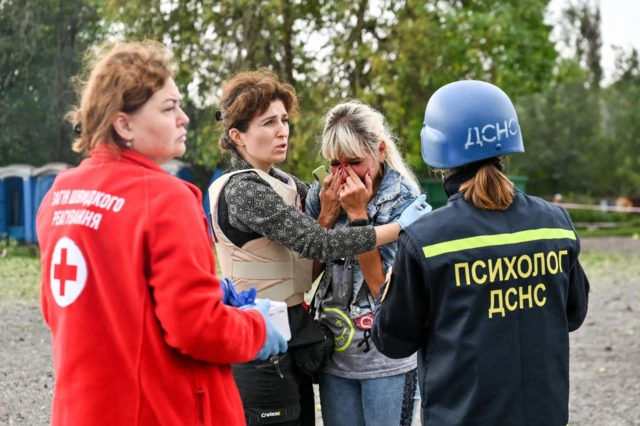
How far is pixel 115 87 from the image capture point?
2170 millimetres

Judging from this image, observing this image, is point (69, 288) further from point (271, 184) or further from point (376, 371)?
point (376, 371)

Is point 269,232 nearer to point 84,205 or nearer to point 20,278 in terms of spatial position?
point 84,205

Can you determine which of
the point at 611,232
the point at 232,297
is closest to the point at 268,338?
the point at 232,297

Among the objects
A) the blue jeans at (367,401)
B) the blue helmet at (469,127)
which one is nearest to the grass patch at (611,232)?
the blue jeans at (367,401)

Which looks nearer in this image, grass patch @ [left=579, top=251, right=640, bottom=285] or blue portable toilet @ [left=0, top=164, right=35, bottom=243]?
grass patch @ [left=579, top=251, right=640, bottom=285]

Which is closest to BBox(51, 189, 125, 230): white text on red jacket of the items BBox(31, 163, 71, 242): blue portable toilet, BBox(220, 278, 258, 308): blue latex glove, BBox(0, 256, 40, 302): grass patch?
BBox(220, 278, 258, 308): blue latex glove

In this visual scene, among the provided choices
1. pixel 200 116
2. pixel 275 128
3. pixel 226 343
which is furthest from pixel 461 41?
pixel 226 343

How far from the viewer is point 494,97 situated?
2.61 m

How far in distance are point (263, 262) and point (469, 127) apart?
38.4 inches

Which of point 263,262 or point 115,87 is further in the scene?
point 263,262

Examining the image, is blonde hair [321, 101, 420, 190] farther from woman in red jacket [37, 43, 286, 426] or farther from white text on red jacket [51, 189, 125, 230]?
white text on red jacket [51, 189, 125, 230]

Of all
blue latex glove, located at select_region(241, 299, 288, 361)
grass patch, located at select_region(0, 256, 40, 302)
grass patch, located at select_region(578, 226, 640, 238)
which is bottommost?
grass patch, located at select_region(578, 226, 640, 238)

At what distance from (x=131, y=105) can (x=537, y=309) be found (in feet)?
4.37

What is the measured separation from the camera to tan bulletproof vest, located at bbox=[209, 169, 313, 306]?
3076 millimetres
